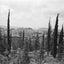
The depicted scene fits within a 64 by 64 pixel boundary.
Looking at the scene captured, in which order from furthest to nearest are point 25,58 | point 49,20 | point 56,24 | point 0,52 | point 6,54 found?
1. point 49,20
2. point 56,24
3. point 0,52
4. point 6,54
5. point 25,58

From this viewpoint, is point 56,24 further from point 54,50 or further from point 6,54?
point 6,54

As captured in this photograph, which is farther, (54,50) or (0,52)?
(54,50)

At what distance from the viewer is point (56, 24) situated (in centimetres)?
2150

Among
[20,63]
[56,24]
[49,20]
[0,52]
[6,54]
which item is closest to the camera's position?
[20,63]

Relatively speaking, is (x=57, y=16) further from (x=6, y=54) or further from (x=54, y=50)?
(x=6, y=54)

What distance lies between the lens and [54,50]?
21109 millimetres

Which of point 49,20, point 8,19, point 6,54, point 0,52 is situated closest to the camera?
point 6,54

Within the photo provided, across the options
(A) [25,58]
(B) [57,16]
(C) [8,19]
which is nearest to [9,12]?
(C) [8,19]

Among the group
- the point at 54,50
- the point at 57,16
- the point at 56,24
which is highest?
the point at 57,16

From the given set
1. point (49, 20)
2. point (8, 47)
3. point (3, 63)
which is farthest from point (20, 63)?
point (49, 20)

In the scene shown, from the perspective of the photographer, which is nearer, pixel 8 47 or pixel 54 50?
pixel 8 47

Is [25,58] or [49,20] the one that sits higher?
[49,20]

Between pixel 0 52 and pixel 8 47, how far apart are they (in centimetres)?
168

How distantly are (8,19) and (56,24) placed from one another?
9.82 meters
